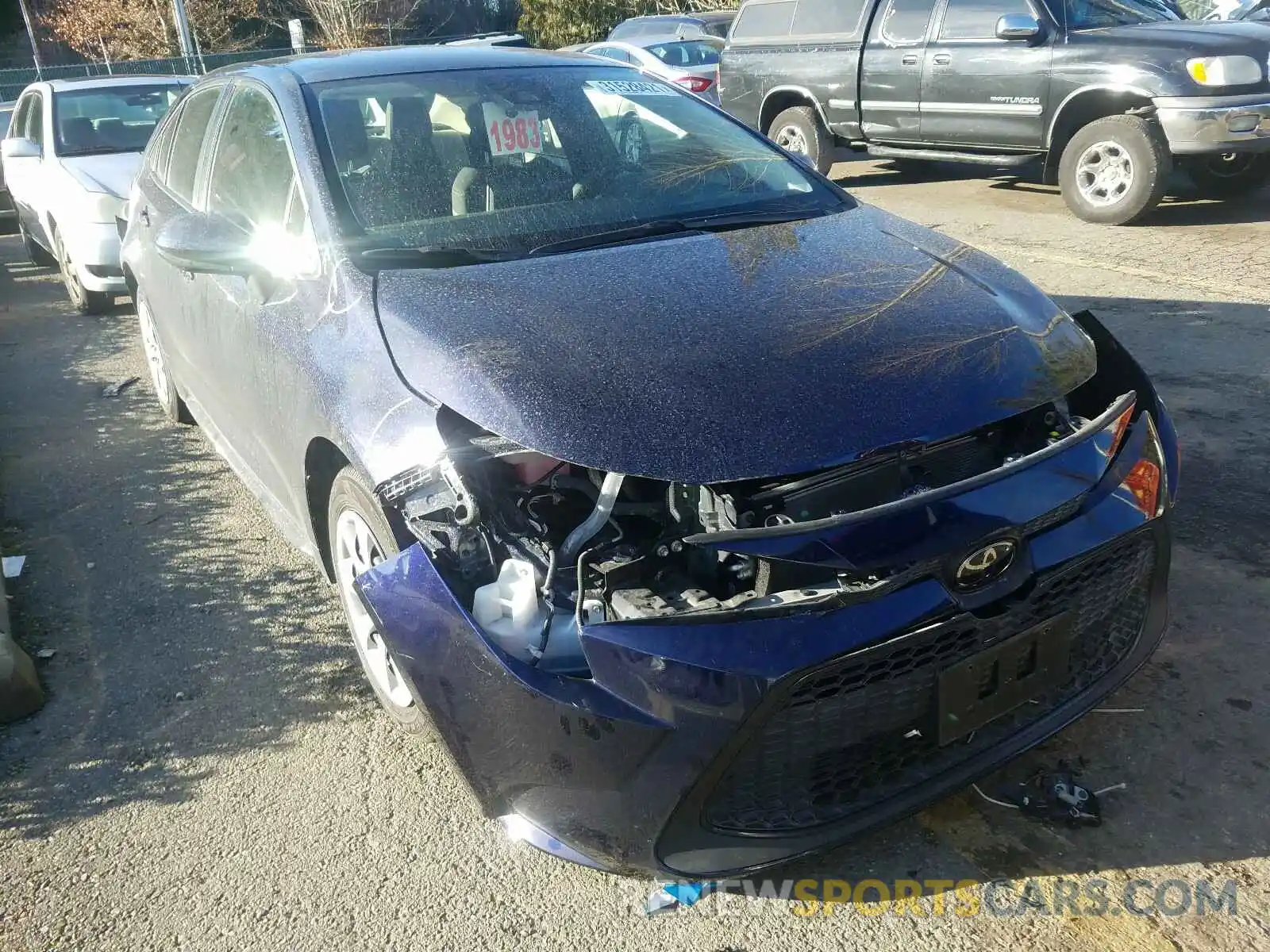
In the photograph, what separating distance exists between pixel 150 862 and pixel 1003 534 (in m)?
2.12

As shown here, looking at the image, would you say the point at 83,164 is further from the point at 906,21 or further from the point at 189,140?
the point at 906,21

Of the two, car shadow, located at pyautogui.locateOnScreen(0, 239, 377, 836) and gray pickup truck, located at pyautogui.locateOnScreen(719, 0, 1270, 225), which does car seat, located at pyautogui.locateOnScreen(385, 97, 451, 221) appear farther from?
gray pickup truck, located at pyautogui.locateOnScreen(719, 0, 1270, 225)

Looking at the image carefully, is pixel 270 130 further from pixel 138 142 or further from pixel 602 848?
pixel 138 142

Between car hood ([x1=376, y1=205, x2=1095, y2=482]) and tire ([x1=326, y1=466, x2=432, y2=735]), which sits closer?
car hood ([x1=376, y1=205, x2=1095, y2=482])

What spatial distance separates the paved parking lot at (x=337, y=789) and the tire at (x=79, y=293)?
11.5 feet

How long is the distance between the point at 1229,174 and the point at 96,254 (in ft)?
28.5

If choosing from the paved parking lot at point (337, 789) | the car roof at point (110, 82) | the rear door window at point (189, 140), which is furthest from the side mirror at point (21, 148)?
the paved parking lot at point (337, 789)

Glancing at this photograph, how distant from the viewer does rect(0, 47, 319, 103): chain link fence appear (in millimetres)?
24359

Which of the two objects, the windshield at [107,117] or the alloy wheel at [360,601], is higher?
the windshield at [107,117]

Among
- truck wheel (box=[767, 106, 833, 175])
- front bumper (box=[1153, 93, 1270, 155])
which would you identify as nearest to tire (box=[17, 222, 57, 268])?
truck wheel (box=[767, 106, 833, 175])

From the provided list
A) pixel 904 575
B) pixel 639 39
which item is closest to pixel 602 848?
pixel 904 575

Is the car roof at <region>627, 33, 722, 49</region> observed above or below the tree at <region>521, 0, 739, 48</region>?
below

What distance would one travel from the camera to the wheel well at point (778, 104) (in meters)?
10.2

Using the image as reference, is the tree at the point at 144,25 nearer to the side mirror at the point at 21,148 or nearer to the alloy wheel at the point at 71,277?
the side mirror at the point at 21,148
